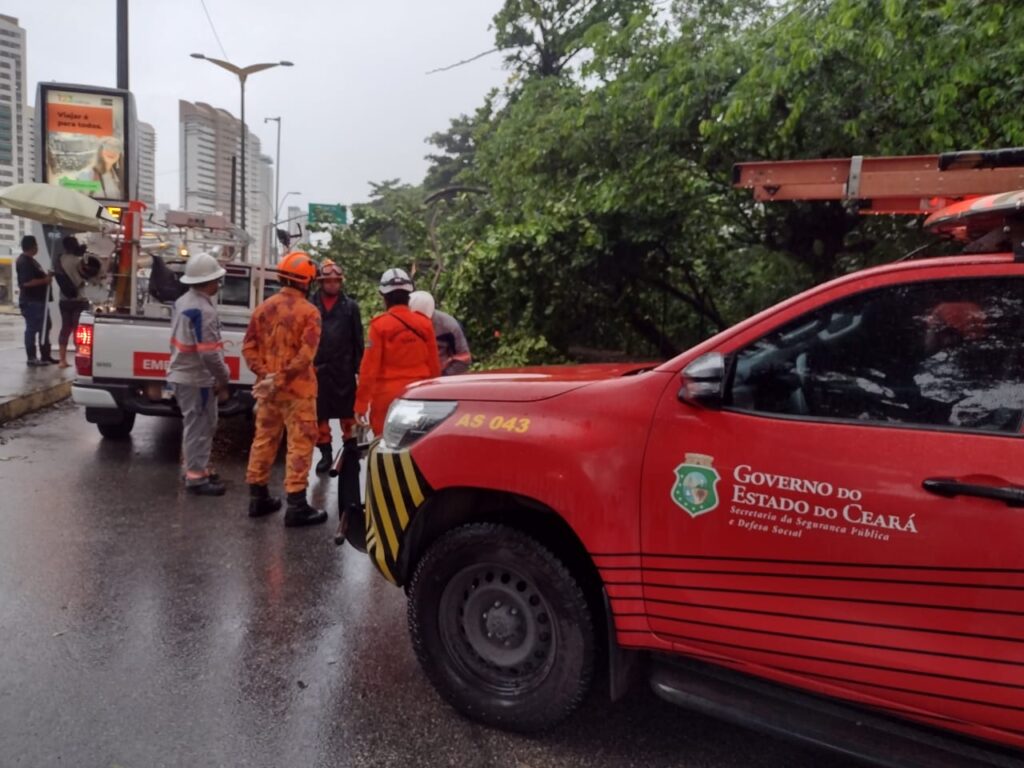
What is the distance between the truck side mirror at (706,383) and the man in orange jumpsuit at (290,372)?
3.40 m

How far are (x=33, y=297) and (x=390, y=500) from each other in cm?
1009

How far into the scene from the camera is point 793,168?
11.3ft

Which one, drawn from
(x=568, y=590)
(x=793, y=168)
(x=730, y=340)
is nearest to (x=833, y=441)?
(x=730, y=340)

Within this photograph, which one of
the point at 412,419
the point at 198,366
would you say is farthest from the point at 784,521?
the point at 198,366

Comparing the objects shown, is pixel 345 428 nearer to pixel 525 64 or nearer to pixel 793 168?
pixel 793 168

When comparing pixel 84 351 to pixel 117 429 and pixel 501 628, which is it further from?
pixel 501 628

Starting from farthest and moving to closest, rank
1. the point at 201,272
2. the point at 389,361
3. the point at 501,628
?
1. the point at 201,272
2. the point at 389,361
3. the point at 501,628

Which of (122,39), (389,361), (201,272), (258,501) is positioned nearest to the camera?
(389,361)

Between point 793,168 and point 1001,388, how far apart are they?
1.53 m

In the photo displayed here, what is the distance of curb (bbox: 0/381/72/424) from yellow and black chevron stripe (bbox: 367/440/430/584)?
22.3 ft

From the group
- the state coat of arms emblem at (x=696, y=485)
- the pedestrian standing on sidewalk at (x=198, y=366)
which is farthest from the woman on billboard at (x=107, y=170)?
the state coat of arms emblem at (x=696, y=485)

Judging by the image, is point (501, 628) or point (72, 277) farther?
point (72, 277)

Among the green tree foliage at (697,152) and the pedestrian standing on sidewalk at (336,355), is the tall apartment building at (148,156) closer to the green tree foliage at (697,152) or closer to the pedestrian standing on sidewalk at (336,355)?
the green tree foliage at (697,152)

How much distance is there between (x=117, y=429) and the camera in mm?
7938
